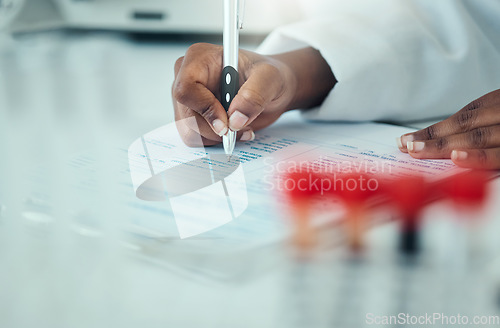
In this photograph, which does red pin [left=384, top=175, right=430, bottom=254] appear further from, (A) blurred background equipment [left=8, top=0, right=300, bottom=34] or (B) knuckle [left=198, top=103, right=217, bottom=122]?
(A) blurred background equipment [left=8, top=0, right=300, bottom=34]

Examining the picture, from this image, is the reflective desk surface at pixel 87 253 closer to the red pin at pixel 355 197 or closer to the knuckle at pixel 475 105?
the red pin at pixel 355 197

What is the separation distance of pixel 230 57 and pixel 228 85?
0.07ft

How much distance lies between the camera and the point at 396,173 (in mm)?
344

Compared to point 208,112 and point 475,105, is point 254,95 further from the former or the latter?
point 475,105

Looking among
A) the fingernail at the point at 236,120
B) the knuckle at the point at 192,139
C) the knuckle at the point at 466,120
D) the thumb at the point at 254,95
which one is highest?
the thumb at the point at 254,95

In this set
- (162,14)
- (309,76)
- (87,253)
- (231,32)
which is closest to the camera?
(87,253)


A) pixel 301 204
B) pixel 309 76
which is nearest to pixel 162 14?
pixel 309 76

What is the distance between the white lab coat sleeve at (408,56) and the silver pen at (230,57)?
0.47 feet

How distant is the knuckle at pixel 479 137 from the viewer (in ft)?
1.27

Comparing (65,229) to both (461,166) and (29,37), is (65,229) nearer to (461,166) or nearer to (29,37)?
(461,166)

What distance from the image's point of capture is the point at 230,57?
35cm

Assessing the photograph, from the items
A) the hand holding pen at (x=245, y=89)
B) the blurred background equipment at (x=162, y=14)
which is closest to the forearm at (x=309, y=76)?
the hand holding pen at (x=245, y=89)

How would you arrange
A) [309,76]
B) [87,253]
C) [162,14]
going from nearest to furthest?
[87,253], [309,76], [162,14]

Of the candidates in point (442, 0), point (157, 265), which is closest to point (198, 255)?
point (157, 265)
